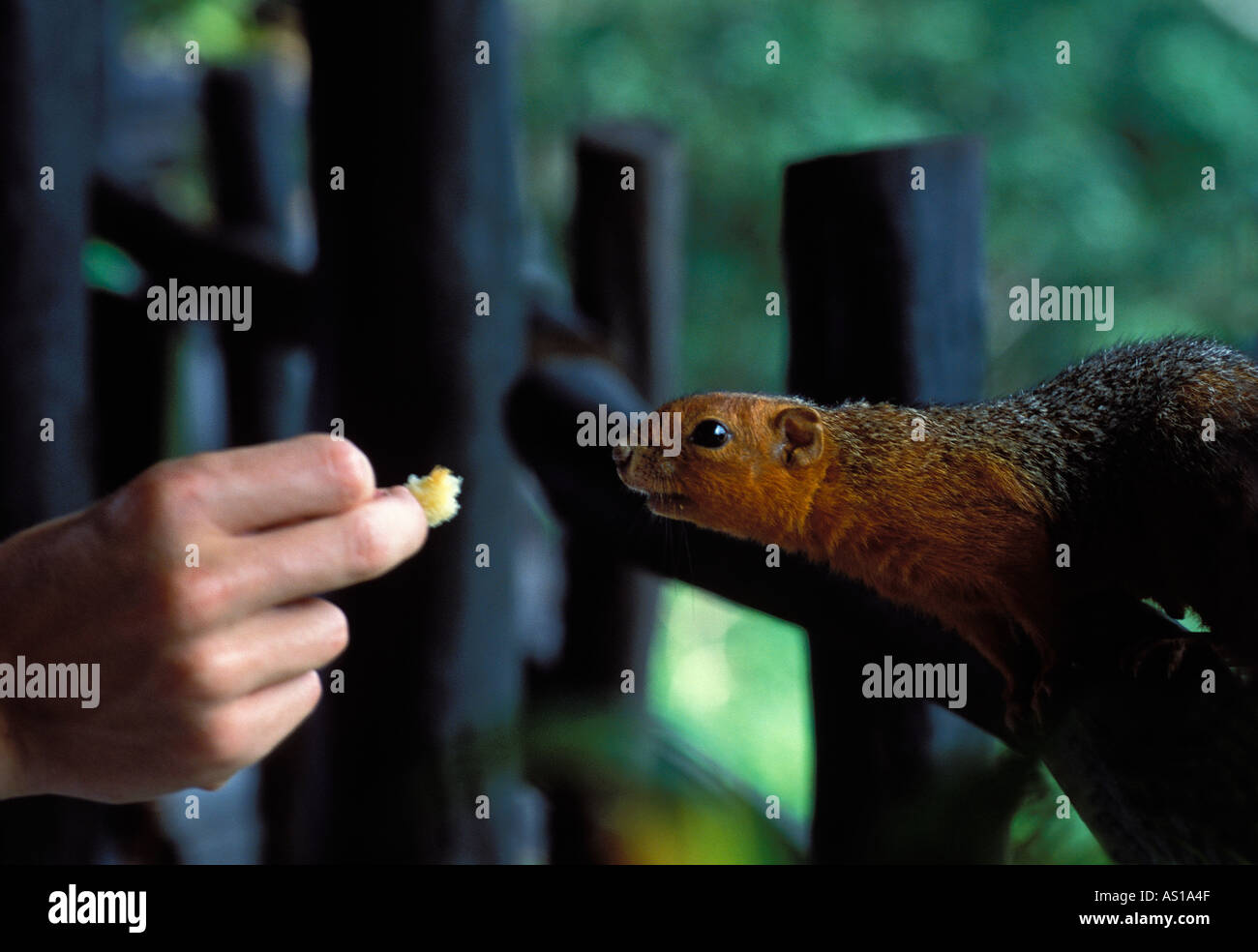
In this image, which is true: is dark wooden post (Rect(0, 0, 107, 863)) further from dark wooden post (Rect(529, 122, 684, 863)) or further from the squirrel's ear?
the squirrel's ear

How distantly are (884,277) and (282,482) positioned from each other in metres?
0.32

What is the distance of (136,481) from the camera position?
1.67 ft

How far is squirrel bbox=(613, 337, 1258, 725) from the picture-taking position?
0.44 metres

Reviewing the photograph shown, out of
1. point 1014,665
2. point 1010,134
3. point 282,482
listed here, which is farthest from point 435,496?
point 1010,134

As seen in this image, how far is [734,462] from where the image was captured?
0.57m

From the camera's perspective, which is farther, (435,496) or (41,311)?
(41,311)

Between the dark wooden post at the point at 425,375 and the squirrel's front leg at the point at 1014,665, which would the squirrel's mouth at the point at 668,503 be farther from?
the dark wooden post at the point at 425,375

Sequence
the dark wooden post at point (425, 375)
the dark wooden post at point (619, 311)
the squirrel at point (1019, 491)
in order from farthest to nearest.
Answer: the dark wooden post at point (619, 311) → the dark wooden post at point (425, 375) → the squirrel at point (1019, 491)

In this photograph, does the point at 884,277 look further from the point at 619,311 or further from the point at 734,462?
the point at 619,311

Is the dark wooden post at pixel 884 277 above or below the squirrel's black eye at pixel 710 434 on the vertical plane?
above

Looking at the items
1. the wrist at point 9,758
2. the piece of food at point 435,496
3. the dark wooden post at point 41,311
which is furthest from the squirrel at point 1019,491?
the dark wooden post at point 41,311

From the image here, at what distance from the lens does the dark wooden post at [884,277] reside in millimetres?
563

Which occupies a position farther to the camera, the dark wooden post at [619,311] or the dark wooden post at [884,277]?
the dark wooden post at [619,311]

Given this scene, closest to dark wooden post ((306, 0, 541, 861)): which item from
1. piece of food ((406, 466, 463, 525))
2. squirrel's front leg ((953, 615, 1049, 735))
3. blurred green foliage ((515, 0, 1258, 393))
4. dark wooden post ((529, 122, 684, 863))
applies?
dark wooden post ((529, 122, 684, 863))
